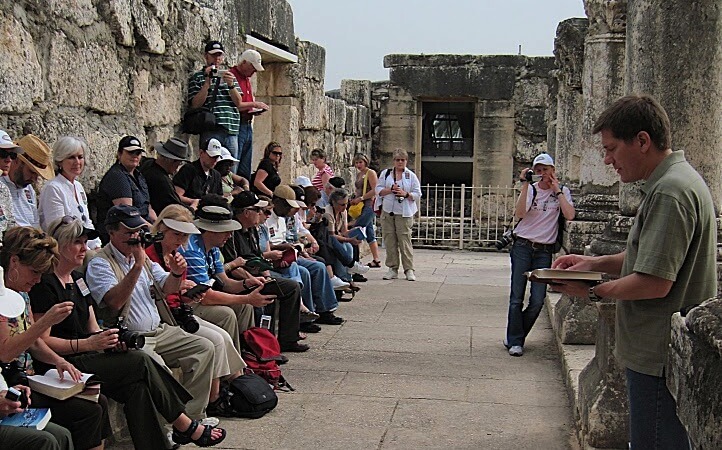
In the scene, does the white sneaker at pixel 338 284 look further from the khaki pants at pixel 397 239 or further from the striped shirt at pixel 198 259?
the striped shirt at pixel 198 259

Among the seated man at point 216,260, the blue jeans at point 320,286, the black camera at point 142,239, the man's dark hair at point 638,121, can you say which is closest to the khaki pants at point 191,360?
the black camera at point 142,239

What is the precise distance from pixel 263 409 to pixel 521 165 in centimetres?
1454

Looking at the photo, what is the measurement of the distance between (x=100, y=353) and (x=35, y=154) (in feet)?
4.33

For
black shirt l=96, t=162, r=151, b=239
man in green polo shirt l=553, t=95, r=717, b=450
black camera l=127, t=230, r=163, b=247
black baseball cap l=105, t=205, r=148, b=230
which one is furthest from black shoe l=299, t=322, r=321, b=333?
man in green polo shirt l=553, t=95, r=717, b=450

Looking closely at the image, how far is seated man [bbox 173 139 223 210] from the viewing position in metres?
7.73

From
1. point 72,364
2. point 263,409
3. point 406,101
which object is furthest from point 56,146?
point 406,101

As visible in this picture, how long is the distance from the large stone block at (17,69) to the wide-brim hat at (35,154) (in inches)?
11.6

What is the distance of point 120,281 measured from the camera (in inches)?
205

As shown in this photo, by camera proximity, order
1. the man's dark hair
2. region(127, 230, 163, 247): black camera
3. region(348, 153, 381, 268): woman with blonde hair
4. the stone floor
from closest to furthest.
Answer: the man's dark hair < region(127, 230, 163, 247): black camera < the stone floor < region(348, 153, 381, 268): woman with blonde hair

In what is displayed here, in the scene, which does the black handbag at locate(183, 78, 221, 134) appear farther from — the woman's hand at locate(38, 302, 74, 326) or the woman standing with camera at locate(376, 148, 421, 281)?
the woman's hand at locate(38, 302, 74, 326)

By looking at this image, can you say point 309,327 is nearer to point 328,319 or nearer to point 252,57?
point 328,319

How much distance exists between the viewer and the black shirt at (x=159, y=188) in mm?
7160

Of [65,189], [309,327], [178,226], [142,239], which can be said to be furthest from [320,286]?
[142,239]

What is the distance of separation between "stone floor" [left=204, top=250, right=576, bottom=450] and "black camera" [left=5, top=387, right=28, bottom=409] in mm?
1603
